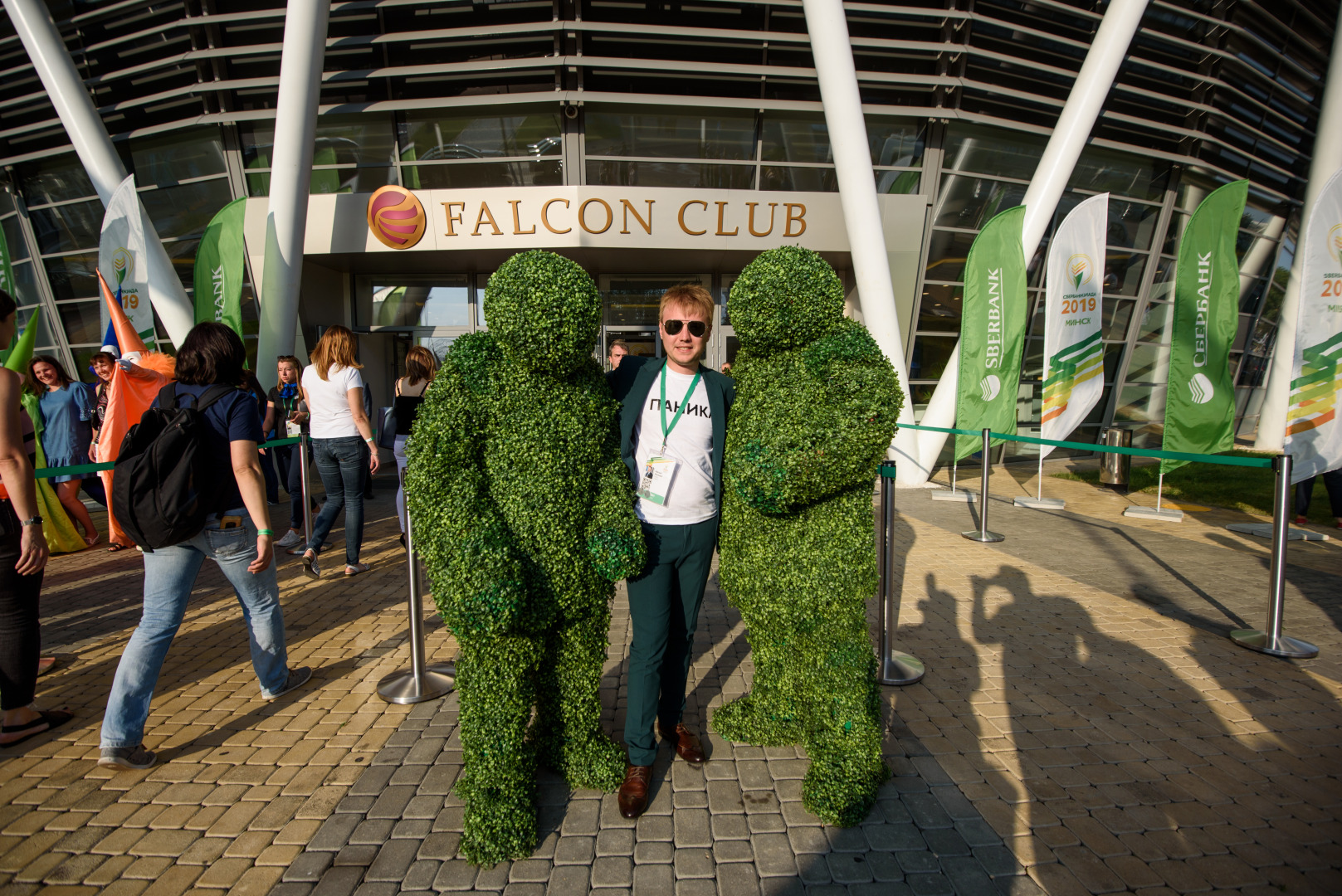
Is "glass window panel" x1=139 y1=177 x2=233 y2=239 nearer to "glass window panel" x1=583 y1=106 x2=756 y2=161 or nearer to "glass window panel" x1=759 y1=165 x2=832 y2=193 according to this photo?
"glass window panel" x1=583 y1=106 x2=756 y2=161

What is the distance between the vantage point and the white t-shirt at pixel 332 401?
4.99 m

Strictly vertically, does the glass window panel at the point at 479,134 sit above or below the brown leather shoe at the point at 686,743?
above

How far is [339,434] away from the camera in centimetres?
508

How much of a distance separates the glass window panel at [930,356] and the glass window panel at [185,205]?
11.9 m

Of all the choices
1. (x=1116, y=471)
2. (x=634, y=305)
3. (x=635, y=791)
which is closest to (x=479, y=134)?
(x=634, y=305)

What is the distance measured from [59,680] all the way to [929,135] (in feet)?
39.0

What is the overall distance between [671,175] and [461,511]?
947cm

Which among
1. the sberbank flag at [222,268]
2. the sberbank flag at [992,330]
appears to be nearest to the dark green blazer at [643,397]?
the sberbank flag at [992,330]

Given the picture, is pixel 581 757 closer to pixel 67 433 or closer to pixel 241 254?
pixel 67 433

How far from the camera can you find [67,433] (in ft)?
19.3

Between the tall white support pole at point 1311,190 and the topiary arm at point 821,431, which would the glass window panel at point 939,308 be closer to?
the tall white support pole at point 1311,190

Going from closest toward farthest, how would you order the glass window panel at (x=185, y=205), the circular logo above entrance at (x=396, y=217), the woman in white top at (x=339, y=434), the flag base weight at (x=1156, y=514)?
the woman in white top at (x=339, y=434), the flag base weight at (x=1156, y=514), the circular logo above entrance at (x=396, y=217), the glass window panel at (x=185, y=205)

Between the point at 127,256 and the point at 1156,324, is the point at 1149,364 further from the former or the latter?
the point at 127,256

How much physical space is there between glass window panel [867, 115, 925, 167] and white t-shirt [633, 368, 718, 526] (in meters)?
9.53
